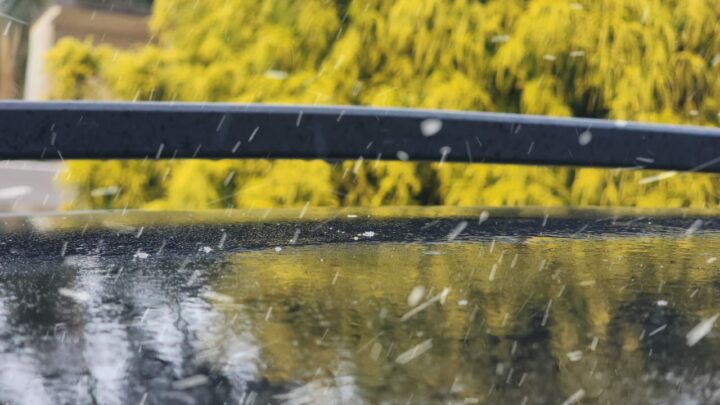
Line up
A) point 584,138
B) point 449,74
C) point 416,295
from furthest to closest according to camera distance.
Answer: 1. point 449,74
2. point 584,138
3. point 416,295

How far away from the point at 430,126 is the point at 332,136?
42 cm

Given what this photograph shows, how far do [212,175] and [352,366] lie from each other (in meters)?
8.01

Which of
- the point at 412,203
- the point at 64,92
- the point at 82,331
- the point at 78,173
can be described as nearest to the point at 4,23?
the point at 64,92

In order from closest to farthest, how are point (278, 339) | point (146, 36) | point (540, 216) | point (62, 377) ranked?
1. point (62, 377)
2. point (278, 339)
3. point (540, 216)
4. point (146, 36)

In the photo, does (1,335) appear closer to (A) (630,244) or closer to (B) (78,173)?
(A) (630,244)

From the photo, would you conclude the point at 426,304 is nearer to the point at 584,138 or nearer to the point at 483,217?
the point at 584,138

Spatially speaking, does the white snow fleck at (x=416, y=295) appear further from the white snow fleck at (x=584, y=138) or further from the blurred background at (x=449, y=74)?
the blurred background at (x=449, y=74)

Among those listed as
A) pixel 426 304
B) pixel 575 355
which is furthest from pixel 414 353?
pixel 426 304

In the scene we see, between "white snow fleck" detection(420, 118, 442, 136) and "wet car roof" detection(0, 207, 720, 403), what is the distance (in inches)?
15.9

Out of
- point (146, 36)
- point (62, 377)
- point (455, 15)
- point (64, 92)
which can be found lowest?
point (146, 36)

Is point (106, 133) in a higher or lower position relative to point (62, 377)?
lower

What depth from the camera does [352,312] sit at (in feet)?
9.25

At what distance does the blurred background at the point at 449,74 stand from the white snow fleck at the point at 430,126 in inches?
179

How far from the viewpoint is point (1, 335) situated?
2.53 m
